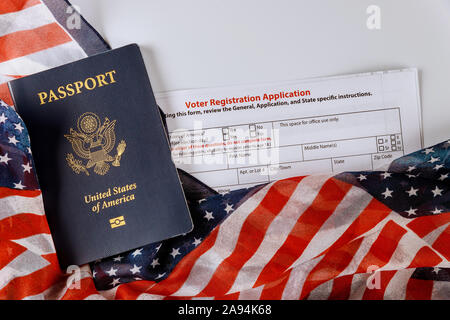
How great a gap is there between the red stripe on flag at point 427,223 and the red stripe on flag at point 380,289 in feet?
0.24

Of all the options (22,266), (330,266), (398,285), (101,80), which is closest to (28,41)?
(101,80)

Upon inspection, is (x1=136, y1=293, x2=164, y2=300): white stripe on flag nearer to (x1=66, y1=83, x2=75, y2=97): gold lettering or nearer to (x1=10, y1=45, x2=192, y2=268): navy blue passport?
(x1=10, y1=45, x2=192, y2=268): navy blue passport

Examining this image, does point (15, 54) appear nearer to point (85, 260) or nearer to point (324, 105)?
point (85, 260)

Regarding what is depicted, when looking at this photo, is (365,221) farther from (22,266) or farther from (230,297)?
(22,266)

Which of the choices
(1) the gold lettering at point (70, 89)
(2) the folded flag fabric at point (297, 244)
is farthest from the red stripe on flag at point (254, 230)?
(1) the gold lettering at point (70, 89)

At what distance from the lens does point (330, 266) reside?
57 centimetres

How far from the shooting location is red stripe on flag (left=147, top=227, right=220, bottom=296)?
58cm

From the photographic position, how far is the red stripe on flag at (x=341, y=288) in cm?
57

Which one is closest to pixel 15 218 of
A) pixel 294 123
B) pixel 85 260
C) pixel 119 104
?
pixel 85 260

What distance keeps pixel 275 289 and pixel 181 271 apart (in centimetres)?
15

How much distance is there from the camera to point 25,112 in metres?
0.58

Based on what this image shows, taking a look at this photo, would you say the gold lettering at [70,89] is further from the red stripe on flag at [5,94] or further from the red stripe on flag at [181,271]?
the red stripe on flag at [181,271]

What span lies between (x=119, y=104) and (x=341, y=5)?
0.39 metres
